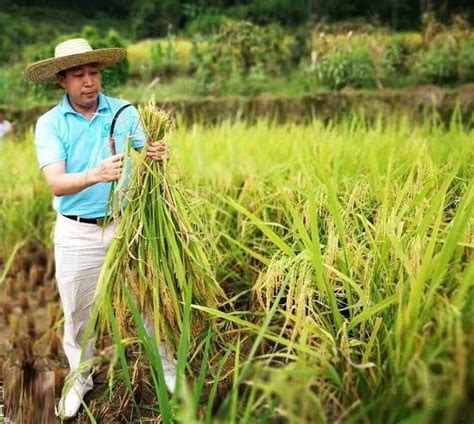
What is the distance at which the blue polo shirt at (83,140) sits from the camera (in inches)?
60.0

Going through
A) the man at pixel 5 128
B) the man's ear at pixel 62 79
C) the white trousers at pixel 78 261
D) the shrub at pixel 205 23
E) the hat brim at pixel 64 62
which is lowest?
the white trousers at pixel 78 261

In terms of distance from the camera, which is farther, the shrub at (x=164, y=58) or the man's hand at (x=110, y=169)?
the shrub at (x=164, y=58)

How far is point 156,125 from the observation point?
1.39m

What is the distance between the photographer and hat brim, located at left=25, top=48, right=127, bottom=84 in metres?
1.52

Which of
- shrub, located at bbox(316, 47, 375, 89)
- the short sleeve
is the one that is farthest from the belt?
shrub, located at bbox(316, 47, 375, 89)

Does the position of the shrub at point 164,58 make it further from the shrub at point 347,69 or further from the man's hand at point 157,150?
the man's hand at point 157,150

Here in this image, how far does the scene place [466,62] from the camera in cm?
322

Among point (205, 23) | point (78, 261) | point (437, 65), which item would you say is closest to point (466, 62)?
point (437, 65)

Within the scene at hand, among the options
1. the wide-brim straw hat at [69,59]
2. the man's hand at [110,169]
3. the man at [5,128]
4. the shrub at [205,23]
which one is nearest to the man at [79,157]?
the wide-brim straw hat at [69,59]

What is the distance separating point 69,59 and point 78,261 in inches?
17.8

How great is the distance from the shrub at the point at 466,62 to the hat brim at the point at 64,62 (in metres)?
2.06

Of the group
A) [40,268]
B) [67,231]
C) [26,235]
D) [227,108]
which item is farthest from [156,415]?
[227,108]

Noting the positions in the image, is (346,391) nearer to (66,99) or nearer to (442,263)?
(442,263)

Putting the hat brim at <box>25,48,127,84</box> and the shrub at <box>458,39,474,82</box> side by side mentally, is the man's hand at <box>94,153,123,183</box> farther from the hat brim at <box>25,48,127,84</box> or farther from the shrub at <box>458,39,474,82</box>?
the shrub at <box>458,39,474,82</box>
